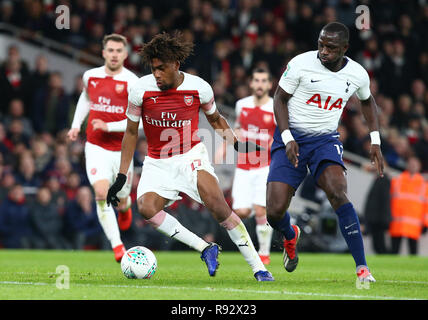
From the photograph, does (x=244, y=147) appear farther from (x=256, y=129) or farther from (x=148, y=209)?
(x=256, y=129)

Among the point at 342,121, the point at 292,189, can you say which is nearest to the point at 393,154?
the point at 342,121

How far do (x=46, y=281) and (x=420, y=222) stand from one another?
36.7 feet

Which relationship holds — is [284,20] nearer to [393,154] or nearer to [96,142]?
[393,154]

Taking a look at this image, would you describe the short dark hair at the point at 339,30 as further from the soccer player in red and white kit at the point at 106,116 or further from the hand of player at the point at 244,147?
the soccer player in red and white kit at the point at 106,116

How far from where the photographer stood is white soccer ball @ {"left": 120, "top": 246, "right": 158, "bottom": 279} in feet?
26.9

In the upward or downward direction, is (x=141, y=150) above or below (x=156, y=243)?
above

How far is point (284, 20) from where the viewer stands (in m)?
21.9

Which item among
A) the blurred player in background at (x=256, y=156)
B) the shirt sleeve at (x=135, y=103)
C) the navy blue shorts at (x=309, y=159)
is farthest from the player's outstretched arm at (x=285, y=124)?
the blurred player in background at (x=256, y=156)

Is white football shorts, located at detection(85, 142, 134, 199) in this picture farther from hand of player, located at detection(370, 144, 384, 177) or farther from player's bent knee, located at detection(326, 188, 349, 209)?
hand of player, located at detection(370, 144, 384, 177)

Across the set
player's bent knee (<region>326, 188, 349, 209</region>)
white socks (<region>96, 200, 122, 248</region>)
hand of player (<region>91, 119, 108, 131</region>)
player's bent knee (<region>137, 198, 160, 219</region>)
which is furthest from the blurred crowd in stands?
player's bent knee (<region>326, 188, 349, 209</region>)

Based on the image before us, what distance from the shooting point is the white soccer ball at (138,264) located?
8.20 m

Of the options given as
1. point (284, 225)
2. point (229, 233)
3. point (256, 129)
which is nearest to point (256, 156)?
point (256, 129)

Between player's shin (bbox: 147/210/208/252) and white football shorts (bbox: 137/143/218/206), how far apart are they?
0.20 meters
